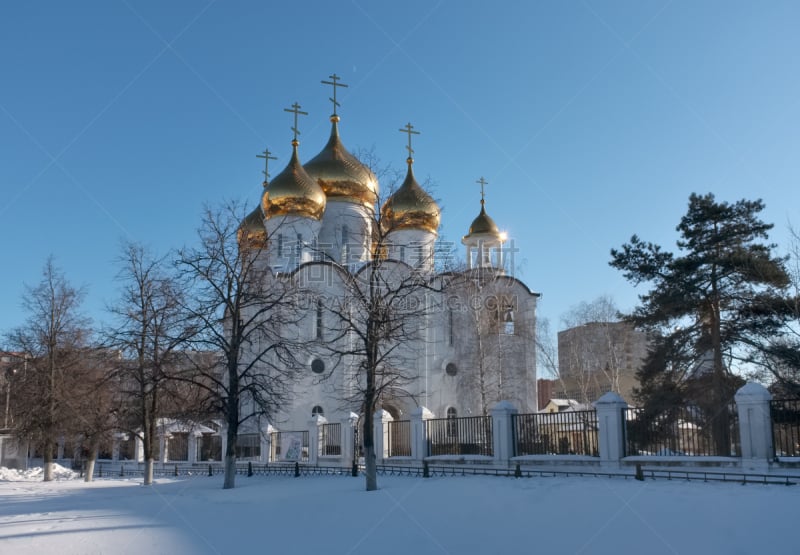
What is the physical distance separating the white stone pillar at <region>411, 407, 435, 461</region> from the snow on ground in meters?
5.81

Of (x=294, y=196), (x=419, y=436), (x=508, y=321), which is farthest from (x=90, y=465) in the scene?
(x=508, y=321)

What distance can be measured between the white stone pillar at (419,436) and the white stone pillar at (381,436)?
1.28 metres

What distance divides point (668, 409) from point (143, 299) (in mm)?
13441

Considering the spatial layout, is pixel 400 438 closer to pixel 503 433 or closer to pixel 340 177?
pixel 503 433

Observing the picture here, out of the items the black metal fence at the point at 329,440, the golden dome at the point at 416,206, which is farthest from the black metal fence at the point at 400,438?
the golden dome at the point at 416,206

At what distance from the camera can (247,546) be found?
9.02m

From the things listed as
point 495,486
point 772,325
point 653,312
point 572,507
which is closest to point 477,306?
point 653,312

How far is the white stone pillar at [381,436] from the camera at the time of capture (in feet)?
67.5

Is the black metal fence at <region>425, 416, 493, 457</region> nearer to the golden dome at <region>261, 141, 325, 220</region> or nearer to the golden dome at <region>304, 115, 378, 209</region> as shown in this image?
the golden dome at <region>261, 141, 325, 220</region>

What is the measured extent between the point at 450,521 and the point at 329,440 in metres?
13.1

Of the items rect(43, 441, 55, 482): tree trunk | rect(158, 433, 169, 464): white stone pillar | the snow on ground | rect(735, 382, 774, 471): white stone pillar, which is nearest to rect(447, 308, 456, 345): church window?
rect(158, 433, 169, 464): white stone pillar

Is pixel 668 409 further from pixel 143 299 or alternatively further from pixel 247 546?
pixel 143 299

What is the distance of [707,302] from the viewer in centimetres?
1927

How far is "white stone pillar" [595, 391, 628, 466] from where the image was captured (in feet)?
46.7
